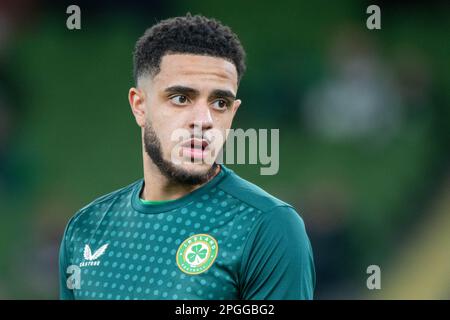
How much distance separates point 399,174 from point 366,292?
124 centimetres

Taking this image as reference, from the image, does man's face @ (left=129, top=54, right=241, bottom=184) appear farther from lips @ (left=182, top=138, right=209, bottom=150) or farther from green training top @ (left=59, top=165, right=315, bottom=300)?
green training top @ (left=59, top=165, right=315, bottom=300)

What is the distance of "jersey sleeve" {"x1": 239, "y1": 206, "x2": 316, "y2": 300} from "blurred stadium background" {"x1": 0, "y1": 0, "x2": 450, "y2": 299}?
378cm

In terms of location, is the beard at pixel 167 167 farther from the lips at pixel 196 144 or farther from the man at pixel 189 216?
the lips at pixel 196 144

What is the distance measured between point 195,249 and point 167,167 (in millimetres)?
446

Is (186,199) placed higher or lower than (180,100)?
lower

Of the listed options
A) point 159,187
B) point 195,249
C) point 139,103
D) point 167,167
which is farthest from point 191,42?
point 195,249

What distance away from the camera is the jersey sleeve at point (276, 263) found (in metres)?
3.13

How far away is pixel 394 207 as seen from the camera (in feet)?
23.4

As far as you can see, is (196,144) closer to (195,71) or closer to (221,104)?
(221,104)

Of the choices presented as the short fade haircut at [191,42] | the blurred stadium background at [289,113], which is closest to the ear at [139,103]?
the short fade haircut at [191,42]

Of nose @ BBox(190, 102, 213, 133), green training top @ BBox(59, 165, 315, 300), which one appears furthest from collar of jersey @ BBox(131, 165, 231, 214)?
nose @ BBox(190, 102, 213, 133)

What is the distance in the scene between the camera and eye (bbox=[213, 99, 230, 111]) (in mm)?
3455

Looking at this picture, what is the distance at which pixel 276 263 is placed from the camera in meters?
3.13
